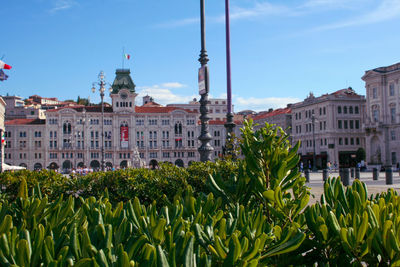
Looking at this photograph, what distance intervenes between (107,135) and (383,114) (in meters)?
56.9

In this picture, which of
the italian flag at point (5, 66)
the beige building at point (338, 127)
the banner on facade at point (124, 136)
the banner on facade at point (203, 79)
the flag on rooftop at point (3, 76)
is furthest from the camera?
the banner on facade at point (124, 136)

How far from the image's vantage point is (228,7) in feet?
56.0

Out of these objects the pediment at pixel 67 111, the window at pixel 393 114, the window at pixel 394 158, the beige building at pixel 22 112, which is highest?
the beige building at pixel 22 112

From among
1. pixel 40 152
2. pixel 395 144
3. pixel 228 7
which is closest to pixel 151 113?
pixel 40 152

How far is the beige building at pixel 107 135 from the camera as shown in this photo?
9131 centimetres

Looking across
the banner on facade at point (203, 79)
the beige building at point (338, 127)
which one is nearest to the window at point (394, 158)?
the beige building at point (338, 127)

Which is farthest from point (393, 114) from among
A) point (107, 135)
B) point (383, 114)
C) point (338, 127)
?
point (107, 135)

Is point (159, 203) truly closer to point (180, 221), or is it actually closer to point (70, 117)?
Result: point (180, 221)

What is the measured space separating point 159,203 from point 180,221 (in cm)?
740

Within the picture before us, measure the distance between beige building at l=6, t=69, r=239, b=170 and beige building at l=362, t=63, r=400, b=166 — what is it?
4484 cm

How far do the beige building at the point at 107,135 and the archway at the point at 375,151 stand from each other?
146 feet

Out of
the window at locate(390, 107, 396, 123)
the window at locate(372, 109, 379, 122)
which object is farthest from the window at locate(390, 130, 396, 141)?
the window at locate(372, 109, 379, 122)

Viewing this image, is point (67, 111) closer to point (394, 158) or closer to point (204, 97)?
point (394, 158)

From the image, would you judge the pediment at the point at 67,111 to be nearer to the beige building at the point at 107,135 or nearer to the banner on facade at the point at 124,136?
the beige building at the point at 107,135
